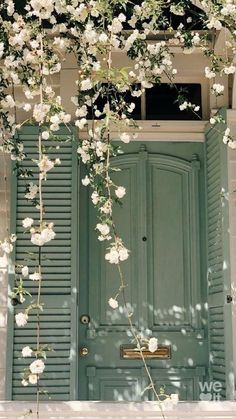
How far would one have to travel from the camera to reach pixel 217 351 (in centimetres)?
521

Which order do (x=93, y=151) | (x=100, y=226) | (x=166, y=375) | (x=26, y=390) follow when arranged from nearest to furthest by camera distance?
(x=100, y=226) → (x=93, y=151) → (x=26, y=390) → (x=166, y=375)

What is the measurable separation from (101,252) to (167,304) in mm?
631

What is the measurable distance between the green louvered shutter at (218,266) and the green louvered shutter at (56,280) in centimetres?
102

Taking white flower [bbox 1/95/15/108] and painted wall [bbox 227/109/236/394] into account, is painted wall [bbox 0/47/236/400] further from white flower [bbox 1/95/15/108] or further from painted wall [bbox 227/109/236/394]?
white flower [bbox 1/95/15/108]

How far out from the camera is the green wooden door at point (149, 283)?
536 centimetres

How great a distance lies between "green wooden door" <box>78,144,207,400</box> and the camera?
536 centimetres

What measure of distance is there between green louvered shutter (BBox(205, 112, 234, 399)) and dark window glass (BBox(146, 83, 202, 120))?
0.30 m

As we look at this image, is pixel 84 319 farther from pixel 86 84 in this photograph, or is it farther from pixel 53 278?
pixel 86 84

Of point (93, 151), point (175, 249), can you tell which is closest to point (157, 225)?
point (175, 249)

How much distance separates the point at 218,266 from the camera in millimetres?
5172

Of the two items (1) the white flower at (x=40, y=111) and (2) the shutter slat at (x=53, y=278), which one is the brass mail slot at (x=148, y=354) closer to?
(2) the shutter slat at (x=53, y=278)

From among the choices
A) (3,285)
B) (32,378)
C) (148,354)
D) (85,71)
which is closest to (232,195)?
(148,354)

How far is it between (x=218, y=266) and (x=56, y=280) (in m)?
1.15

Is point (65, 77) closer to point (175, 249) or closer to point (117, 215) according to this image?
point (117, 215)
